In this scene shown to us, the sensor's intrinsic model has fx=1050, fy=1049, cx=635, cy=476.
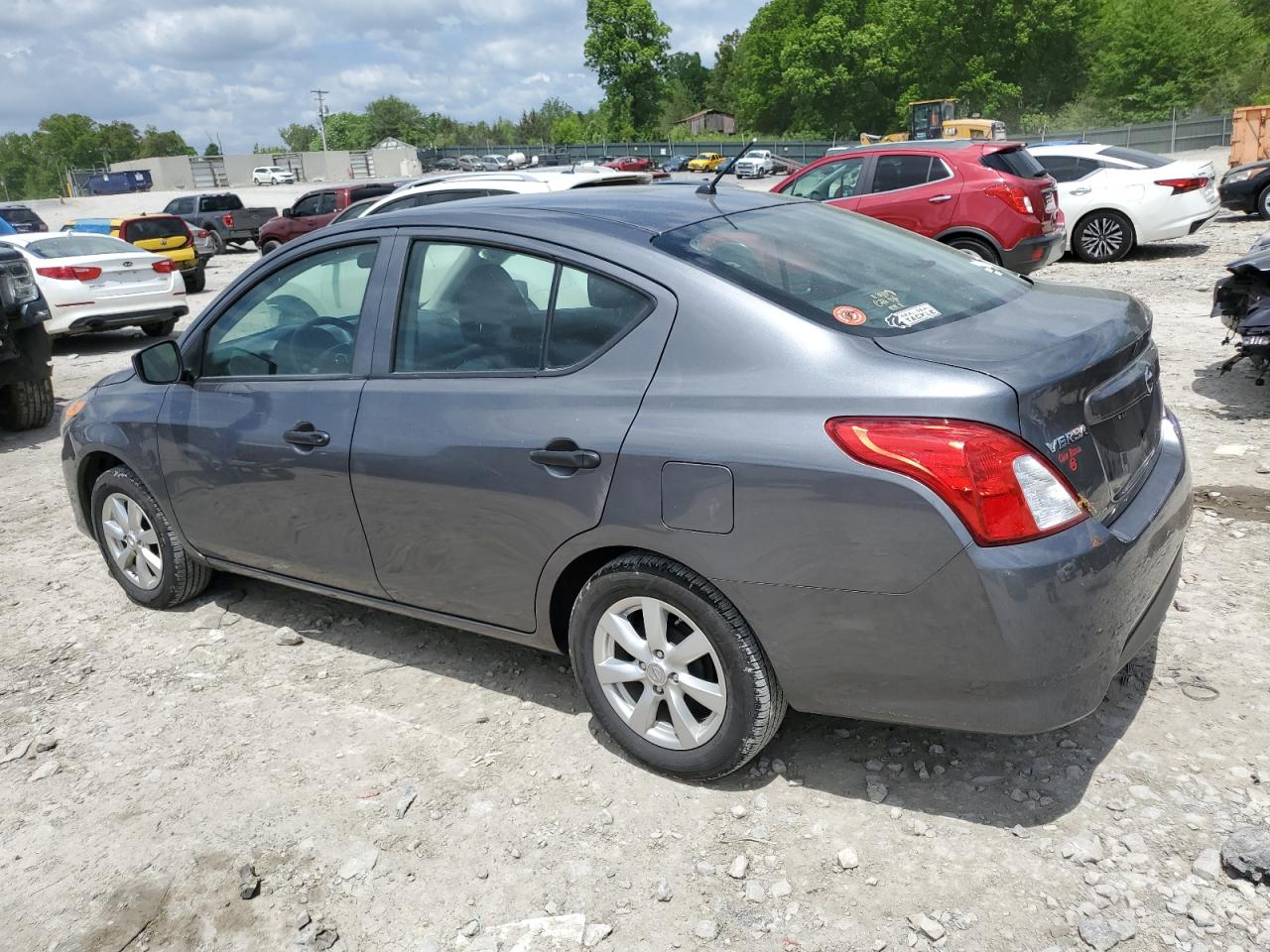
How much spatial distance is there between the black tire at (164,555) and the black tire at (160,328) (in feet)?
30.6

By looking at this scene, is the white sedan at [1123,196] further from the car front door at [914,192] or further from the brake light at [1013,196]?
the brake light at [1013,196]

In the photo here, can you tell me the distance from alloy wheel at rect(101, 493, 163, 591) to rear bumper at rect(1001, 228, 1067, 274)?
29.0 feet

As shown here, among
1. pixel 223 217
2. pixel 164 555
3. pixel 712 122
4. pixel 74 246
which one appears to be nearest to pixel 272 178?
pixel 223 217

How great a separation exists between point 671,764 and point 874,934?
791 mm

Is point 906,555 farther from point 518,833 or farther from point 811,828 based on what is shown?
point 518,833

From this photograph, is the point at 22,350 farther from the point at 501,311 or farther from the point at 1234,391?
the point at 1234,391

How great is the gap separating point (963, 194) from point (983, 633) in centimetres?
962

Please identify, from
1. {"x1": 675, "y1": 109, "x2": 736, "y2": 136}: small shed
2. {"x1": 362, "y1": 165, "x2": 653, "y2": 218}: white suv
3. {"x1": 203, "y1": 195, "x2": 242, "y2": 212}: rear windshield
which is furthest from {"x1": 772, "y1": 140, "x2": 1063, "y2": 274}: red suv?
{"x1": 675, "y1": 109, "x2": 736, "y2": 136}: small shed

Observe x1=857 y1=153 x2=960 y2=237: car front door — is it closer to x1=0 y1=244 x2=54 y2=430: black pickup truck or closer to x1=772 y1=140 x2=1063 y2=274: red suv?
x1=772 y1=140 x2=1063 y2=274: red suv

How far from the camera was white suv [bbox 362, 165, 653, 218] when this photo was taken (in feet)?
30.3

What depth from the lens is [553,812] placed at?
120 inches

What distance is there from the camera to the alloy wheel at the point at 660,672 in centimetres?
293

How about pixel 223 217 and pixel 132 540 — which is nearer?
pixel 132 540

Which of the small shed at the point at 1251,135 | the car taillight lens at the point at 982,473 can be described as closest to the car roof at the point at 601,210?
the car taillight lens at the point at 982,473
